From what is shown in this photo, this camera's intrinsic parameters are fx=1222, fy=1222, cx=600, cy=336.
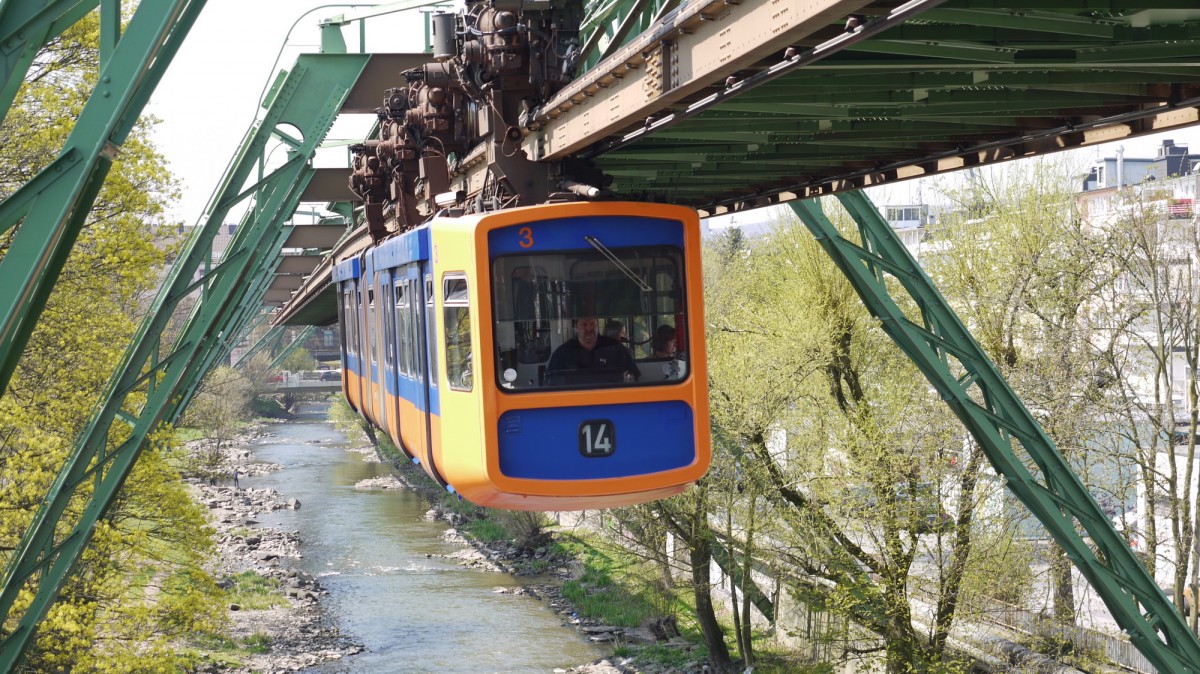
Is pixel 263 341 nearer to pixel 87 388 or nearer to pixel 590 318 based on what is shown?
pixel 87 388

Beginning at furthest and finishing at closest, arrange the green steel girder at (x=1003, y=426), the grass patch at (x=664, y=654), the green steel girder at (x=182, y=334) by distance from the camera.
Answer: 1. the grass patch at (x=664, y=654)
2. the green steel girder at (x=1003, y=426)
3. the green steel girder at (x=182, y=334)

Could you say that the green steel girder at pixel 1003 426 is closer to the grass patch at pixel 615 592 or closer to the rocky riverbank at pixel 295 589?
the rocky riverbank at pixel 295 589

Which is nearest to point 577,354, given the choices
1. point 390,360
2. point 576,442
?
point 576,442

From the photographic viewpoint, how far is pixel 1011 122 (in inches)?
272

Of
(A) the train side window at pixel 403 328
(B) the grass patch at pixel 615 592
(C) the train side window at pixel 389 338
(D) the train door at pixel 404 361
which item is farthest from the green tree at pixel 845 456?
(A) the train side window at pixel 403 328

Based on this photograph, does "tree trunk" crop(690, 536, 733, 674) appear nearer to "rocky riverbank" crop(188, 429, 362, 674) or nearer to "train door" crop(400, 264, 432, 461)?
"rocky riverbank" crop(188, 429, 362, 674)

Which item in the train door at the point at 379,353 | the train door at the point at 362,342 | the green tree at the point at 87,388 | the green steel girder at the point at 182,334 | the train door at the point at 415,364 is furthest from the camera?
the train door at the point at 362,342

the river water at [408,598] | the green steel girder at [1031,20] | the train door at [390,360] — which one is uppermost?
the green steel girder at [1031,20]

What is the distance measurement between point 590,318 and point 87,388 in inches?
333

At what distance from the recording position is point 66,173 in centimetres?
453

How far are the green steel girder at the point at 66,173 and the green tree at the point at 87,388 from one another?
25.3 ft

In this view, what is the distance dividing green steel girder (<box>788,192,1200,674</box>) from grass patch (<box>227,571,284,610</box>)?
19643 mm

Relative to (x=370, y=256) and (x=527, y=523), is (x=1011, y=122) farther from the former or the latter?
(x=527, y=523)

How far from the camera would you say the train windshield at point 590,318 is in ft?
23.5
